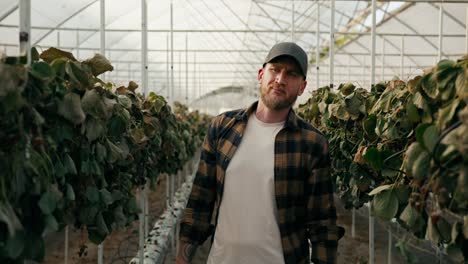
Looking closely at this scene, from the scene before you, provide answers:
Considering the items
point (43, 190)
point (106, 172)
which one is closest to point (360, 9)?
point (106, 172)

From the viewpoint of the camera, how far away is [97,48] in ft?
42.4

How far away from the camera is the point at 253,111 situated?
2.78 metres

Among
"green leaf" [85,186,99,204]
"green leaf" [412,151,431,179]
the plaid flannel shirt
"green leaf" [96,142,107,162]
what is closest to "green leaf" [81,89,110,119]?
"green leaf" [96,142,107,162]

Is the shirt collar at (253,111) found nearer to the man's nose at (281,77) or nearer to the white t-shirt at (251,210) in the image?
the white t-shirt at (251,210)

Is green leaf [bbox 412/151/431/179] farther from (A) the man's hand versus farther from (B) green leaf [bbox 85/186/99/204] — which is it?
(B) green leaf [bbox 85/186/99/204]

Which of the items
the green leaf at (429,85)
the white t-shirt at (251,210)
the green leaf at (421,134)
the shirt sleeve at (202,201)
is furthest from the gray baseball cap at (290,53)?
the green leaf at (421,134)

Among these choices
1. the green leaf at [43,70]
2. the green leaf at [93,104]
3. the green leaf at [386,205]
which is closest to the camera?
the green leaf at [43,70]

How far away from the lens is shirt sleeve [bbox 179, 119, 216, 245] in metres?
2.74

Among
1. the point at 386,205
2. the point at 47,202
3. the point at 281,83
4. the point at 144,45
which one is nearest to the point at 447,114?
the point at 386,205

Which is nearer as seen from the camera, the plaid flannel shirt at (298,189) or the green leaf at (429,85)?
the green leaf at (429,85)

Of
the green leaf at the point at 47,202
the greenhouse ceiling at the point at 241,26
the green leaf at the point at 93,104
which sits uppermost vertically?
the greenhouse ceiling at the point at 241,26

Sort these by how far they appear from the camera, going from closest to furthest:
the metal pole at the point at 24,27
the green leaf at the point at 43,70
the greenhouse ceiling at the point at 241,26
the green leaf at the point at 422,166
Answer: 1. the green leaf at the point at 422,166
2. the green leaf at the point at 43,70
3. the metal pole at the point at 24,27
4. the greenhouse ceiling at the point at 241,26

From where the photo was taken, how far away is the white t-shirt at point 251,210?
8.34ft

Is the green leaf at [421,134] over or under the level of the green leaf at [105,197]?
over
